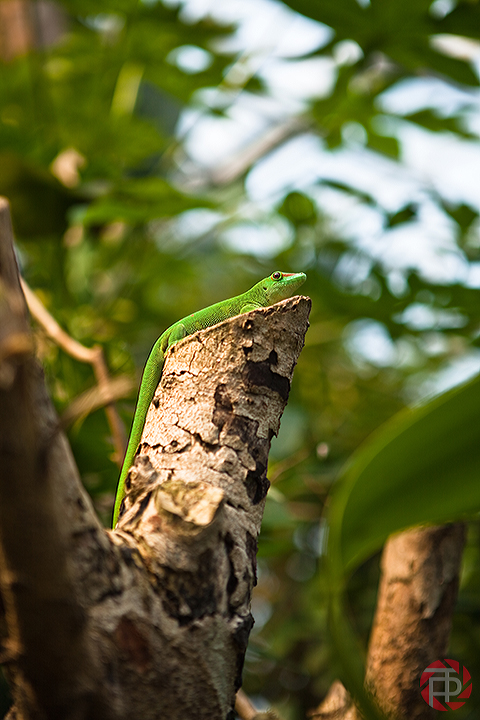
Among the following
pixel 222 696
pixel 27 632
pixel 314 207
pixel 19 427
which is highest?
pixel 314 207

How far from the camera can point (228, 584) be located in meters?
0.85

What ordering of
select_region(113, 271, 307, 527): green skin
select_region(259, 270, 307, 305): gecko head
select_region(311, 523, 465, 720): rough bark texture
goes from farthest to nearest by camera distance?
select_region(259, 270, 307, 305): gecko head → select_region(311, 523, 465, 720): rough bark texture → select_region(113, 271, 307, 527): green skin

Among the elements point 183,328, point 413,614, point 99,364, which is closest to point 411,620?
point 413,614

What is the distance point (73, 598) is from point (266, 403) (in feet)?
1.67

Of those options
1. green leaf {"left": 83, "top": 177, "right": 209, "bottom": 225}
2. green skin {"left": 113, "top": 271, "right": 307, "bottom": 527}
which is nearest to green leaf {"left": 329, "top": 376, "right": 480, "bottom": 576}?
green skin {"left": 113, "top": 271, "right": 307, "bottom": 527}

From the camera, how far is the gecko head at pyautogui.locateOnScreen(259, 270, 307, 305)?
6.88 feet

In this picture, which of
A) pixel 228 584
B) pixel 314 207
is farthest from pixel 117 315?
pixel 228 584

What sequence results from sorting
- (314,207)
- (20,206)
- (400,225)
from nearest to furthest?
(20,206) < (400,225) < (314,207)

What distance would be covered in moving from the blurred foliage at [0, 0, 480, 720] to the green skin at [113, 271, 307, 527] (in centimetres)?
39

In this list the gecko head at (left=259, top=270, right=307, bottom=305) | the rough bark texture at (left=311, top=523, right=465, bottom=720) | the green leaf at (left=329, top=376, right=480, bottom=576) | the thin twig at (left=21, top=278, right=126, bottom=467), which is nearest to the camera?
the green leaf at (left=329, top=376, right=480, bottom=576)

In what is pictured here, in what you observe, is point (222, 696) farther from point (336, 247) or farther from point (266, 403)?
point (336, 247)

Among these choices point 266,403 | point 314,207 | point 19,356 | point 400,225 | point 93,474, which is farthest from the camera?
point 314,207

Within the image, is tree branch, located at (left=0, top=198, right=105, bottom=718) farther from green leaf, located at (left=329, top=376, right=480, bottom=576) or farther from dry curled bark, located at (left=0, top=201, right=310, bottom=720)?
green leaf, located at (left=329, top=376, right=480, bottom=576)

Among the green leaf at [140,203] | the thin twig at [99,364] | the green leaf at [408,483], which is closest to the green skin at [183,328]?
the thin twig at [99,364]
